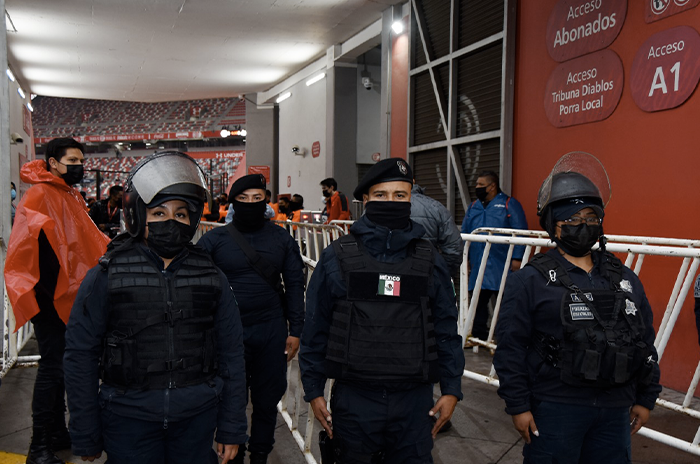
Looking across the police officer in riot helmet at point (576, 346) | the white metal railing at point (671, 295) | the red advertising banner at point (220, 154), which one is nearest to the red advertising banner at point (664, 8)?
the white metal railing at point (671, 295)

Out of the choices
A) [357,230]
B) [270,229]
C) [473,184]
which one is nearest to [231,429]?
[357,230]

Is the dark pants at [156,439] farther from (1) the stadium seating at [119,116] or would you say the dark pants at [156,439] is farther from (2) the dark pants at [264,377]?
(1) the stadium seating at [119,116]

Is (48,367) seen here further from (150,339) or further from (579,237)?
(579,237)

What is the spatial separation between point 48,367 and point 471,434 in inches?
105

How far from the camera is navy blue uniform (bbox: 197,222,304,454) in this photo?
3.23 metres

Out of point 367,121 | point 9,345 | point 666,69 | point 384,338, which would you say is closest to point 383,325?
point 384,338

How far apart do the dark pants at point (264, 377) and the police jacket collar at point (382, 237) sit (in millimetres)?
1277

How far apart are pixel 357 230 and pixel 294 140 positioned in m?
13.9

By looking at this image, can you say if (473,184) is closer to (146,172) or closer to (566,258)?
(566,258)

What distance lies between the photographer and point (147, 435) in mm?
1976

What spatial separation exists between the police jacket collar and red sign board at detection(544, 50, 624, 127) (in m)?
4.05

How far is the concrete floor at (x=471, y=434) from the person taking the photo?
3471 millimetres

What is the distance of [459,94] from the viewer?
8164 mm

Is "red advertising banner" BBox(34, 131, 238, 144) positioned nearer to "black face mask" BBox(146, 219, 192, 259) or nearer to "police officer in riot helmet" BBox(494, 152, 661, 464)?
"black face mask" BBox(146, 219, 192, 259)
